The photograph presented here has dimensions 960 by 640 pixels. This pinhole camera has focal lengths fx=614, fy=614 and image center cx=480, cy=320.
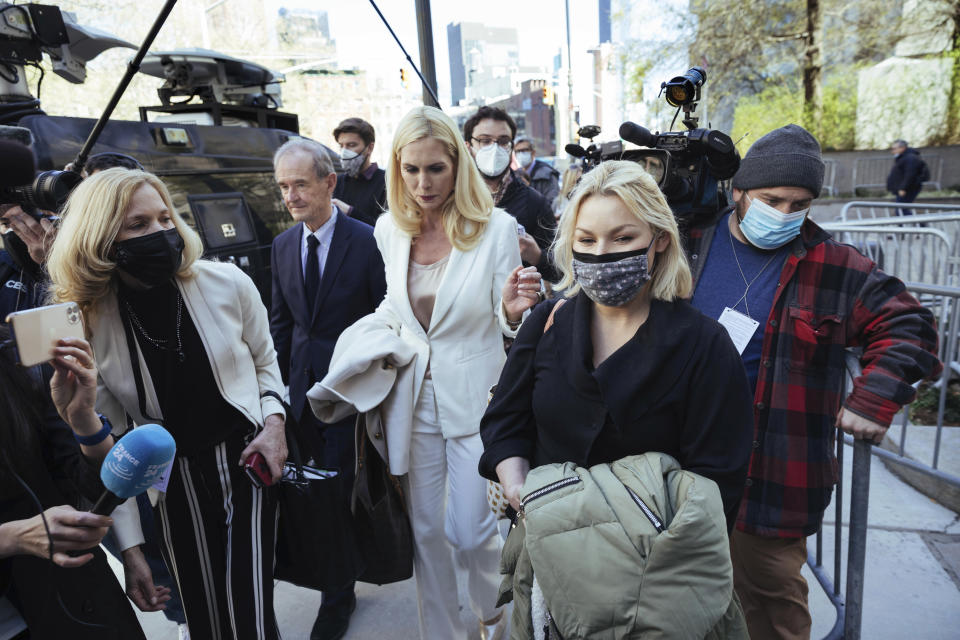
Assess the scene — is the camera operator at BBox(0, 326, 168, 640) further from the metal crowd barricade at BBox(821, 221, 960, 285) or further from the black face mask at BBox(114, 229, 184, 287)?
the metal crowd barricade at BBox(821, 221, 960, 285)

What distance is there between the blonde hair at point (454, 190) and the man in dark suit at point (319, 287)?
0.59 m

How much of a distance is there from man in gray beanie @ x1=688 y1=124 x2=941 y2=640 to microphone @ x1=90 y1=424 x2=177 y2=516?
1875 millimetres

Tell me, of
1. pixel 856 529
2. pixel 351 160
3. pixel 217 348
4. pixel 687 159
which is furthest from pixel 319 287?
pixel 856 529

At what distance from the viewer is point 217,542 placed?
210 centimetres

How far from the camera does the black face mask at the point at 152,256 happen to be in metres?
1.90

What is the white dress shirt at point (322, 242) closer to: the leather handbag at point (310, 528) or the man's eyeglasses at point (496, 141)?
the leather handbag at point (310, 528)

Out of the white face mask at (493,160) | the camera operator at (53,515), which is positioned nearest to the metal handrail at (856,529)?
the camera operator at (53,515)

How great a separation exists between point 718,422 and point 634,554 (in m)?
0.43

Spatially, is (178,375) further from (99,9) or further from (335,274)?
(99,9)

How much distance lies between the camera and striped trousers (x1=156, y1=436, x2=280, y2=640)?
2.05 metres

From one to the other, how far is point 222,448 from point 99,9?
23637 millimetres

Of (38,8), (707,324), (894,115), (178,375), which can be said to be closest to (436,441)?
(178,375)

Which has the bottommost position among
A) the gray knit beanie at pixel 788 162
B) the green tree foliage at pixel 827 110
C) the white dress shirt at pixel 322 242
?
the white dress shirt at pixel 322 242

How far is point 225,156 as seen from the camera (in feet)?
18.0
